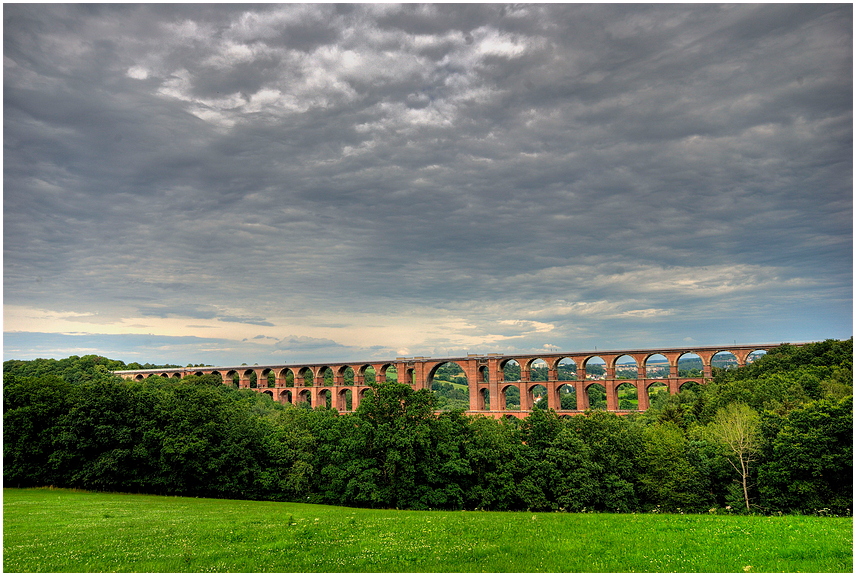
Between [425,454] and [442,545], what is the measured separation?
65.3 ft

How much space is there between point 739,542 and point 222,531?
44.4 feet

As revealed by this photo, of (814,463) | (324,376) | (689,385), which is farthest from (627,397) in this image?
(814,463)

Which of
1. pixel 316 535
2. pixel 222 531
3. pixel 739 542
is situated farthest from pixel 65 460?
pixel 739 542

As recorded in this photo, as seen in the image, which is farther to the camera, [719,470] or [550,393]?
[550,393]

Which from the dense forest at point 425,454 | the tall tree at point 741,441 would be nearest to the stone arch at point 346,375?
the dense forest at point 425,454

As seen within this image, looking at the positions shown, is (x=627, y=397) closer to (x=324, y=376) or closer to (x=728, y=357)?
(x=728, y=357)

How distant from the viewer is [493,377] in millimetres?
80875

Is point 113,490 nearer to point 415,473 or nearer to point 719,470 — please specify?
point 415,473

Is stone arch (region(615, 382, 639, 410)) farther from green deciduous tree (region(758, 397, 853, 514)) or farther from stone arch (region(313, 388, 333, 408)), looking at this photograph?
green deciduous tree (region(758, 397, 853, 514))

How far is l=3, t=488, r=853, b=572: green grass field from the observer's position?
11039mm

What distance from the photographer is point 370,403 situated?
112ft

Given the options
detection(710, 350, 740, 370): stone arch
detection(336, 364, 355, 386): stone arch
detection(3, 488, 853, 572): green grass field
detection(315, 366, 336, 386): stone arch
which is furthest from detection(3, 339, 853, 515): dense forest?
detection(315, 366, 336, 386): stone arch

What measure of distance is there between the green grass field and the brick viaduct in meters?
59.4

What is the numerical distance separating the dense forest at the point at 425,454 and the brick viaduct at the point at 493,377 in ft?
107
